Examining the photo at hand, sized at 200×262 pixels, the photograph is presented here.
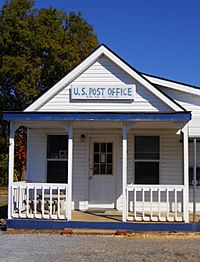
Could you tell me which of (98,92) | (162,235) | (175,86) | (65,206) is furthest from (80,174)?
(175,86)

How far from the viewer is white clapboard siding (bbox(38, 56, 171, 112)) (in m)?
12.2

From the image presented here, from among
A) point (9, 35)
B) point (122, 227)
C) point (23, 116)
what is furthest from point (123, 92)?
point (9, 35)

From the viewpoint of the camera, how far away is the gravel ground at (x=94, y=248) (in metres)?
7.97

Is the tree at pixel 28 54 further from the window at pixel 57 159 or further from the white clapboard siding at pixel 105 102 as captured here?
the white clapboard siding at pixel 105 102

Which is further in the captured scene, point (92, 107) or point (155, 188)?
point (92, 107)

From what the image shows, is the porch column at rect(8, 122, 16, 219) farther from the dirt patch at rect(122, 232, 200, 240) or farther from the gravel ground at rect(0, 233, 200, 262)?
the dirt patch at rect(122, 232, 200, 240)

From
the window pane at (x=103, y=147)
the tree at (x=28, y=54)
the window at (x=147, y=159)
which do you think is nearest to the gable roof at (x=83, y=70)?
the window at (x=147, y=159)

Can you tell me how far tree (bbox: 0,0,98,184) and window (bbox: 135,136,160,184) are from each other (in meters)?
16.0

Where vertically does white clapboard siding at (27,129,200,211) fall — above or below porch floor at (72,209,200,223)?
above

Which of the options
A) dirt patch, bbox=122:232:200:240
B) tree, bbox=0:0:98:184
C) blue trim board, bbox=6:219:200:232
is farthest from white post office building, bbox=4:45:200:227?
tree, bbox=0:0:98:184

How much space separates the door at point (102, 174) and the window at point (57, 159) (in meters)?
0.86

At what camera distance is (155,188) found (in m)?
10.7

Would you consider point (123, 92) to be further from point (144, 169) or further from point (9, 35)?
point (9, 35)

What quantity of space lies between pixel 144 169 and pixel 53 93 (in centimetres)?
370
